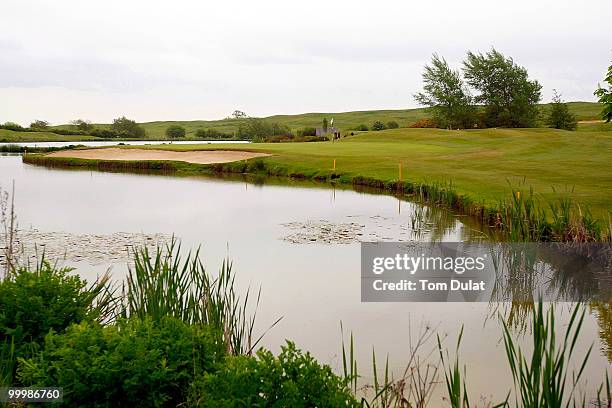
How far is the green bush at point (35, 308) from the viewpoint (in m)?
5.60

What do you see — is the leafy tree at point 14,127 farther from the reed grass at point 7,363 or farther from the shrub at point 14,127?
the reed grass at point 7,363

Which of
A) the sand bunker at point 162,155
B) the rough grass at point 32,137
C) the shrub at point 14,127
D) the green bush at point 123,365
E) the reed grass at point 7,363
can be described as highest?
the shrub at point 14,127

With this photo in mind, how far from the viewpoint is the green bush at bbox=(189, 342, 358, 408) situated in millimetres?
3824

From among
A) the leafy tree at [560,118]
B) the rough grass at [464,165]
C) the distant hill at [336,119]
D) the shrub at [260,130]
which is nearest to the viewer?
the rough grass at [464,165]

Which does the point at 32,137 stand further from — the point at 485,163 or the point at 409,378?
the point at 409,378

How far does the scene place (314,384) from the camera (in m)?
3.91

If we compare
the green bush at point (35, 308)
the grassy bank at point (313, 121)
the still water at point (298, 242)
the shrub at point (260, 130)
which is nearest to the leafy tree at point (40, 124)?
the grassy bank at point (313, 121)

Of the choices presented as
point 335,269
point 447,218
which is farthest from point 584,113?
point 335,269

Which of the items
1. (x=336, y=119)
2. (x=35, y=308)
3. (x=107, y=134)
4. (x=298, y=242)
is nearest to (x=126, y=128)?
(x=107, y=134)

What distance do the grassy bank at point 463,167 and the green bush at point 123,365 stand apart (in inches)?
268

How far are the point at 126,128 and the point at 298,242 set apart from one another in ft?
291

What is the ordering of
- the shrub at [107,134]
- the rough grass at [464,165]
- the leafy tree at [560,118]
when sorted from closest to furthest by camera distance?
the rough grass at [464,165] < the leafy tree at [560,118] < the shrub at [107,134]

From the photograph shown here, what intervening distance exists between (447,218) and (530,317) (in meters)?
9.40

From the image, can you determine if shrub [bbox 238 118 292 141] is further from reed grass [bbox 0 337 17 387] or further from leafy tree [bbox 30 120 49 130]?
reed grass [bbox 0 337 17 387]
